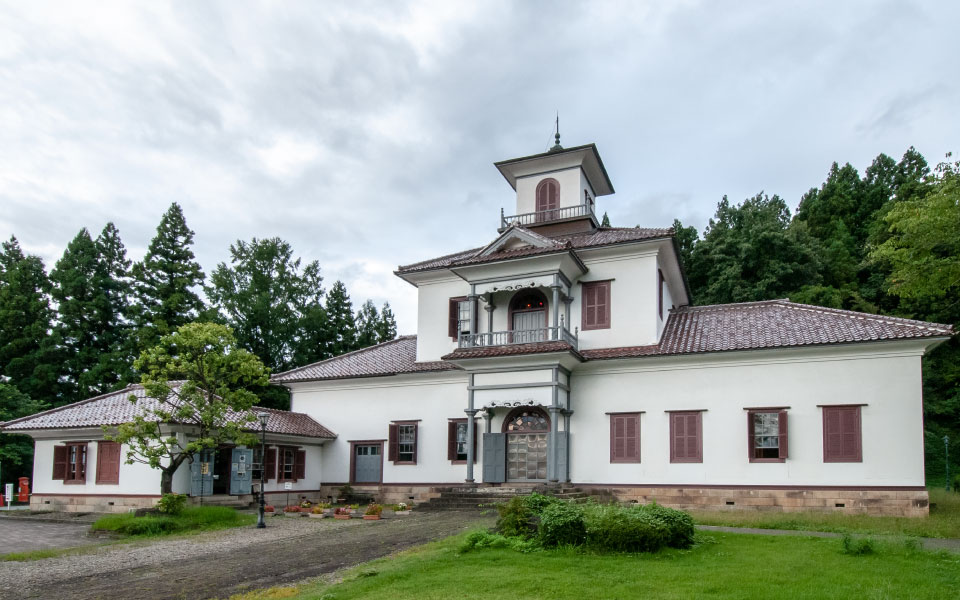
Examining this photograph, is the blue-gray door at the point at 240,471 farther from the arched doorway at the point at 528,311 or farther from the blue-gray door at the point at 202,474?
the arched doorway at the point at 528,311

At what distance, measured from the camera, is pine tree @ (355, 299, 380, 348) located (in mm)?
50628

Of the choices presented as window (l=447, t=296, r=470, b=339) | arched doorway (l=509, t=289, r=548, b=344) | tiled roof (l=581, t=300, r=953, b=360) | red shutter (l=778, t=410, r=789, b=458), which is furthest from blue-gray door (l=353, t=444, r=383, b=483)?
red shutter (l=778, t=410, r=789, b=458)

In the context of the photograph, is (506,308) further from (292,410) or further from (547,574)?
(547,574)

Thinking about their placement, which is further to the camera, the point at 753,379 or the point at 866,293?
the point at 866,293

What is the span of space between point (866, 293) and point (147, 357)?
36.4m

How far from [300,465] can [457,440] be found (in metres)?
6.01

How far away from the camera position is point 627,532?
12.1 m

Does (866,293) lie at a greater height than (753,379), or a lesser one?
greater

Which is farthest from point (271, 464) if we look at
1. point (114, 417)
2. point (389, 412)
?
point (114, 417)

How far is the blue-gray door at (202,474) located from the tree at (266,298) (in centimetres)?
2245

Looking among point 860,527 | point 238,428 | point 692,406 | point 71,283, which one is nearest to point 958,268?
point 860,527

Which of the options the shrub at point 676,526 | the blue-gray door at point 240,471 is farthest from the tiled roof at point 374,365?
the shrub at point 676,526

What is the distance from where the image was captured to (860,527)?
1675 cm

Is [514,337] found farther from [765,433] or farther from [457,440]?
[765,433]
